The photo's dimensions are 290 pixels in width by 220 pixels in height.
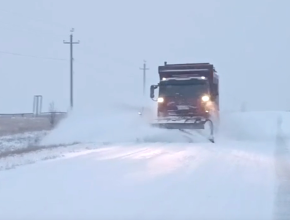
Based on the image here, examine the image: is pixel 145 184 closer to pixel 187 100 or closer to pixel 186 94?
pixel 187 100

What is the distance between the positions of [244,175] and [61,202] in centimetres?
501

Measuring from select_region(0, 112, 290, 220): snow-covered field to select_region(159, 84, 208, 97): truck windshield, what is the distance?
6.41 meters

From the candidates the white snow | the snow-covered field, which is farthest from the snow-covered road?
the white snow

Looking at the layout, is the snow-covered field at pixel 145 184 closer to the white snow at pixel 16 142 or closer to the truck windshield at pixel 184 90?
the truck windshield at pixel 184 90

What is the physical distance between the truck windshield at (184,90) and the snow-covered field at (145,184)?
21.0ft

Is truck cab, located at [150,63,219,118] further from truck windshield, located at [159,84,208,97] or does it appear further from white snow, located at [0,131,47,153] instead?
white snow, located at [0,131,47,153]

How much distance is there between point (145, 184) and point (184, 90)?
15393mm

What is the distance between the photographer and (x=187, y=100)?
27094 mm

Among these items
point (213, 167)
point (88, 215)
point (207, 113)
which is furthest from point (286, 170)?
point (207, 113)

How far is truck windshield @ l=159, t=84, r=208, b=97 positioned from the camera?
27.2 metres

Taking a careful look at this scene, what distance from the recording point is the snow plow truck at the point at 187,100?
26.0 meters

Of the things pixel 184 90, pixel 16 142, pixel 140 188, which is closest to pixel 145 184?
pixel 140 188

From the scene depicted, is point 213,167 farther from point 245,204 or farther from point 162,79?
point 162,79

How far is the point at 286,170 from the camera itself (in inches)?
606
